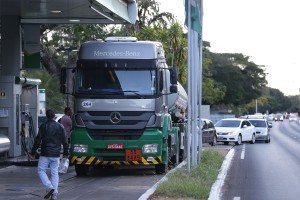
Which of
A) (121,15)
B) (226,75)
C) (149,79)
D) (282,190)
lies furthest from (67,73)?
(226,75)

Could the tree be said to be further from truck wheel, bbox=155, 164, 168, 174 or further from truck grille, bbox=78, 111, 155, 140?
truck grille, bbox=78, 111, 155, 140

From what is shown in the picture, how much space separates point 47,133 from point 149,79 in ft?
17.8

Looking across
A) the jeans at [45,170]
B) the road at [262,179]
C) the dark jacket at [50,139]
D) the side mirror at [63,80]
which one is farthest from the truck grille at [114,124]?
the jeans at [45,170]

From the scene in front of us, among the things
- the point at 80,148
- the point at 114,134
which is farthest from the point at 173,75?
the point at 80,148

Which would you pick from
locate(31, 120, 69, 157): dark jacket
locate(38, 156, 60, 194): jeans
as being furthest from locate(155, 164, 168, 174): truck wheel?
locate(38, 156, 60, 194): jeans

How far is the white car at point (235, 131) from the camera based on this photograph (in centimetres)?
4069

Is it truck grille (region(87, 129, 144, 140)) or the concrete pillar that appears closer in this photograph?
truck grille (region(87, 129, 144, 140))

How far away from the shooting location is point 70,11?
22609 millimetres

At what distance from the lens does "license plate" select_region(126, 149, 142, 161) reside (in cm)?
1814

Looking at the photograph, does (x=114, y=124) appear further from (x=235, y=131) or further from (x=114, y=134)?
(x=235, y=131)

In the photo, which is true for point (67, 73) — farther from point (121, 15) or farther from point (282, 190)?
point (282, 190)

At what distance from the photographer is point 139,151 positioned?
715 inches

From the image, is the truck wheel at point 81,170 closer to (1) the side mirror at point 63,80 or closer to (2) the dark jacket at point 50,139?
(1) the side mirror at point 63,80

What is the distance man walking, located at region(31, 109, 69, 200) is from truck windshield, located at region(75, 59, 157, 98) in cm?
469
